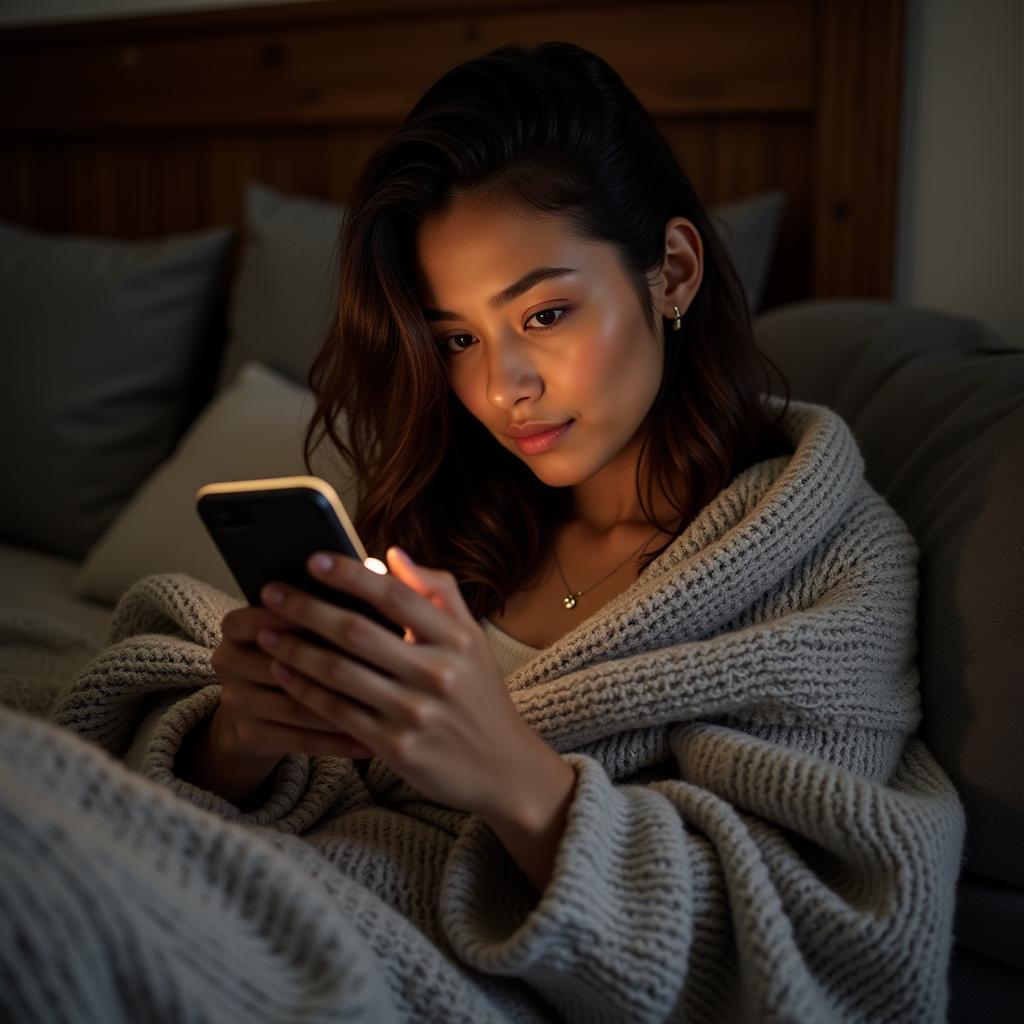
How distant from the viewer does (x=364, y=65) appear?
196 centimetres

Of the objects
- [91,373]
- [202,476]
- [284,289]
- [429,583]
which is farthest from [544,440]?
[91,373]

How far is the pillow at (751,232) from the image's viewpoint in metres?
1.64

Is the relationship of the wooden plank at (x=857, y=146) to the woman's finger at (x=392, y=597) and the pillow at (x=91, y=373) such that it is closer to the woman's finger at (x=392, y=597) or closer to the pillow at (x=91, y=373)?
the pillow at (x=91, y=373)

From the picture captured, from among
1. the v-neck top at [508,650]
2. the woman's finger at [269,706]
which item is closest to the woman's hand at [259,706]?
the woman's finger at [269,706]

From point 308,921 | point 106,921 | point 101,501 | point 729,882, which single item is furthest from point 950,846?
point 101,501

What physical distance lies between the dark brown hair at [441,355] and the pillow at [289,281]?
1.66 feet

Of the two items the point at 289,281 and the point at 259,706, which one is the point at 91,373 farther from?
the point at 259,706

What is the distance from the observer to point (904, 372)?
1.25m

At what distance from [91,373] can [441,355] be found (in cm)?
97

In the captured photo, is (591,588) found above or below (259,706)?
below

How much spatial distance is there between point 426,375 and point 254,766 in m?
0.41

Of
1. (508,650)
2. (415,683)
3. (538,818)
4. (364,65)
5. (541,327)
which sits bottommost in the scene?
(508,650)

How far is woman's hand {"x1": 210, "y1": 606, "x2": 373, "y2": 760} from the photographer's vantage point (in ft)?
2.58

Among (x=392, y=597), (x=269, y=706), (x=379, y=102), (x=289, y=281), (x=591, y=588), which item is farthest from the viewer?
(x=379, y=102)
